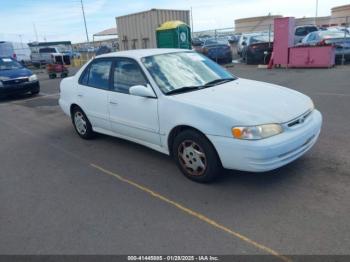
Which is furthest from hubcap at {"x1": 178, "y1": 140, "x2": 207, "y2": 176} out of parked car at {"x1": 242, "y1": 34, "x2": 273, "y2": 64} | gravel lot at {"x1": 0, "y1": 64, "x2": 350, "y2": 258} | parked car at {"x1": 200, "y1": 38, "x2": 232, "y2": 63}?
parked car at {"x1": 200, "y1": 38, "x2": 232, "y2": 63}

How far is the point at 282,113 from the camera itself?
3639 millimetres

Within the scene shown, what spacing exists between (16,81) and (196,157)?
9941 mm

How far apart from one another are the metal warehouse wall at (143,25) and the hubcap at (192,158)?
13.8m

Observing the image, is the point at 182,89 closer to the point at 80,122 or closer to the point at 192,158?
the point at 192,158

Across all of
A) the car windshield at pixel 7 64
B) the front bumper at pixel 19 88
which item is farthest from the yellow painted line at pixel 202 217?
the car windshield at pixel 7 64

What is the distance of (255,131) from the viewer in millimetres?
3414

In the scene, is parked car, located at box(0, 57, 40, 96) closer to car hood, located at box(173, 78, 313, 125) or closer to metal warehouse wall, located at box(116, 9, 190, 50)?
metal warehouse wall, located at box(116, 9, 190, 50)

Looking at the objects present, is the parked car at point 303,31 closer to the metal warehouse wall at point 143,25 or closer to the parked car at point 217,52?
the parked car at point 217,52

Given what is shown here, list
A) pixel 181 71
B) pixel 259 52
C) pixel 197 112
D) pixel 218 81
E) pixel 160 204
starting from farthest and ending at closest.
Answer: pixel 259 52 < pixel 218 81 < pixel 181 71 < pixel 197 112 < pixel 160 204

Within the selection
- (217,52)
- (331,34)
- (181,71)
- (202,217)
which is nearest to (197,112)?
(181,71)

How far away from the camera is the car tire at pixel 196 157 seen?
3.75 meters

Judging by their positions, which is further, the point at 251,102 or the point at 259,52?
the point at 259,52

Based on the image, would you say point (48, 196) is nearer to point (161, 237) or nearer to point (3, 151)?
point (161, 237)

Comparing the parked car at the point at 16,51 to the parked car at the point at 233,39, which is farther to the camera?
the parked car at the point at 233,39
